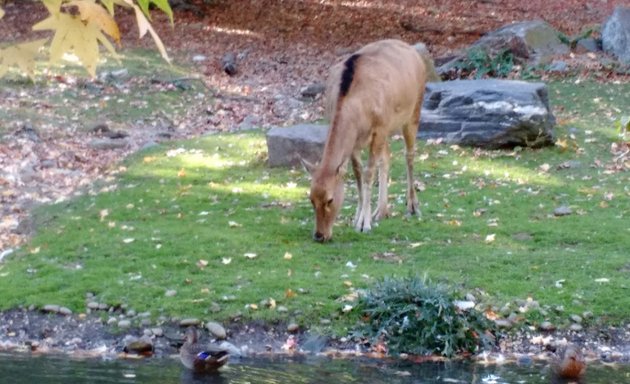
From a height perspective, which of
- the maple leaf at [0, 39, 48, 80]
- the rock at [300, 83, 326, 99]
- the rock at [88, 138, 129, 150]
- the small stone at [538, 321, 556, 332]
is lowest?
the rock at [88, 138, 129, 150]

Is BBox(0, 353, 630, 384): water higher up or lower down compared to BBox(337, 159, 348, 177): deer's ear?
lower down

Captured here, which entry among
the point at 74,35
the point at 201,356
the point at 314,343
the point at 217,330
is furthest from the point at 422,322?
the point at 74,35

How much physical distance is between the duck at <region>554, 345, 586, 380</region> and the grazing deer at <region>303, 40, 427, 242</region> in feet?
11.6

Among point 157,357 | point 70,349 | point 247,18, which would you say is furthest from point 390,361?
point 247,18

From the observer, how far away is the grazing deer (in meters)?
11.2

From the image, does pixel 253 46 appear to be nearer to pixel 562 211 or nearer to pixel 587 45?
pixel 587 45

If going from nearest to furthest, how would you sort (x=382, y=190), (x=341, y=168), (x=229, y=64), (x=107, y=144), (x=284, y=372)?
1. (x=284, y=372)
2. (x=341, y=168)
3. (x=382, y=190)
4. (x=107, y=144)
5. (x=229, y=64)

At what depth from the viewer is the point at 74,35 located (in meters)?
3.05

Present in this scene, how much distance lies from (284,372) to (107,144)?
32.4 ft

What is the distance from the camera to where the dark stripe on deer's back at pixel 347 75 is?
11.6 metres

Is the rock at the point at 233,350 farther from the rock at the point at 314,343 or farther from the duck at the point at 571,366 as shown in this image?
the duck at the point at 571,366

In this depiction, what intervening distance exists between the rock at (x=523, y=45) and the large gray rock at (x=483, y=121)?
16.3 ft

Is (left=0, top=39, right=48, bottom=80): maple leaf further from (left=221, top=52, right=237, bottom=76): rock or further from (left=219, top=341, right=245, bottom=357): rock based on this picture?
(left=221, top=52, right=237, bottom=76): rock

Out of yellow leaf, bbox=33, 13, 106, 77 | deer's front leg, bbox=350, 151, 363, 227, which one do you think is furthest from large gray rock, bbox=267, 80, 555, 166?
yellow leaf, bbox=33, 13, 106, 77
